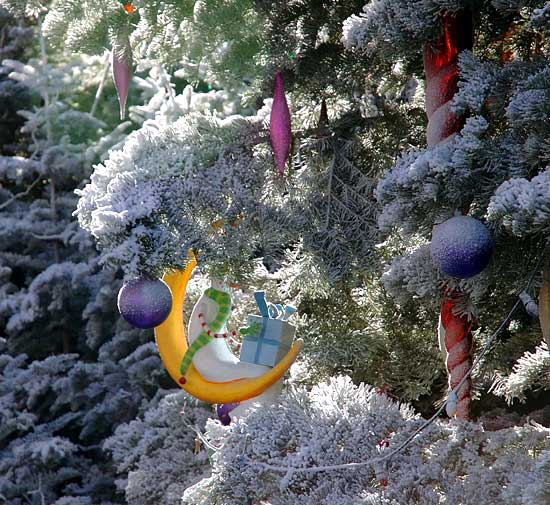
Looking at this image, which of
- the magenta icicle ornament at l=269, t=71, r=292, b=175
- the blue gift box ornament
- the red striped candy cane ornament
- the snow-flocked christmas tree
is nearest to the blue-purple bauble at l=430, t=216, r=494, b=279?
the snow-flocked christmas tree

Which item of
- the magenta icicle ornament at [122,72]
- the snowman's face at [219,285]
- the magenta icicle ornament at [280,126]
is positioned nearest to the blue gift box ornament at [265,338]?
the snowman's face at [219,285]

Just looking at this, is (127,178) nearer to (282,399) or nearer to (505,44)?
(282,399)

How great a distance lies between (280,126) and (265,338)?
1.17 ft

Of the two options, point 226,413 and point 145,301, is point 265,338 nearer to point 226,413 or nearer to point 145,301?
point 226,413

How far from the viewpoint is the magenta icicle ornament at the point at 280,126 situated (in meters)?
1.18

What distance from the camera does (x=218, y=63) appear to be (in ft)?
4.02

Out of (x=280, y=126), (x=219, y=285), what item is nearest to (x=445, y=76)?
(x=280, y=126)

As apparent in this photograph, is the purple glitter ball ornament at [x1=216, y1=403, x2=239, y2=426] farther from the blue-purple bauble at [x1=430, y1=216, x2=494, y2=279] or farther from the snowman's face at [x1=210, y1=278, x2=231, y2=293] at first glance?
the blue-purple bauble at [x1=430, y1=216, x2=494, y2=279]

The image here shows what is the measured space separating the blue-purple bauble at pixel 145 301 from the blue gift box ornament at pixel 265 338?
267mm

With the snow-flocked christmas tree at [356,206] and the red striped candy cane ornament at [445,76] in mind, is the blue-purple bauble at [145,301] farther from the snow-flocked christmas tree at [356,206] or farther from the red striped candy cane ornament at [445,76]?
the red striped candy cane ornament at [445,76]

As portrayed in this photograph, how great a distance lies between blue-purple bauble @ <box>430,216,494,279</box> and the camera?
3.06 feet

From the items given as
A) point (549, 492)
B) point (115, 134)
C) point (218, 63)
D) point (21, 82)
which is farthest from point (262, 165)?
point (21, 82)

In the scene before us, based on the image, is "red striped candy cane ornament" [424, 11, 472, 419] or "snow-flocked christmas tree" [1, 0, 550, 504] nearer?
"snow-flocked christmas tree" [1, 0, 550, 504]

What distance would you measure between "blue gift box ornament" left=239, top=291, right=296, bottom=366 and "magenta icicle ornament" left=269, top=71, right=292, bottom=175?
0.26 meters
